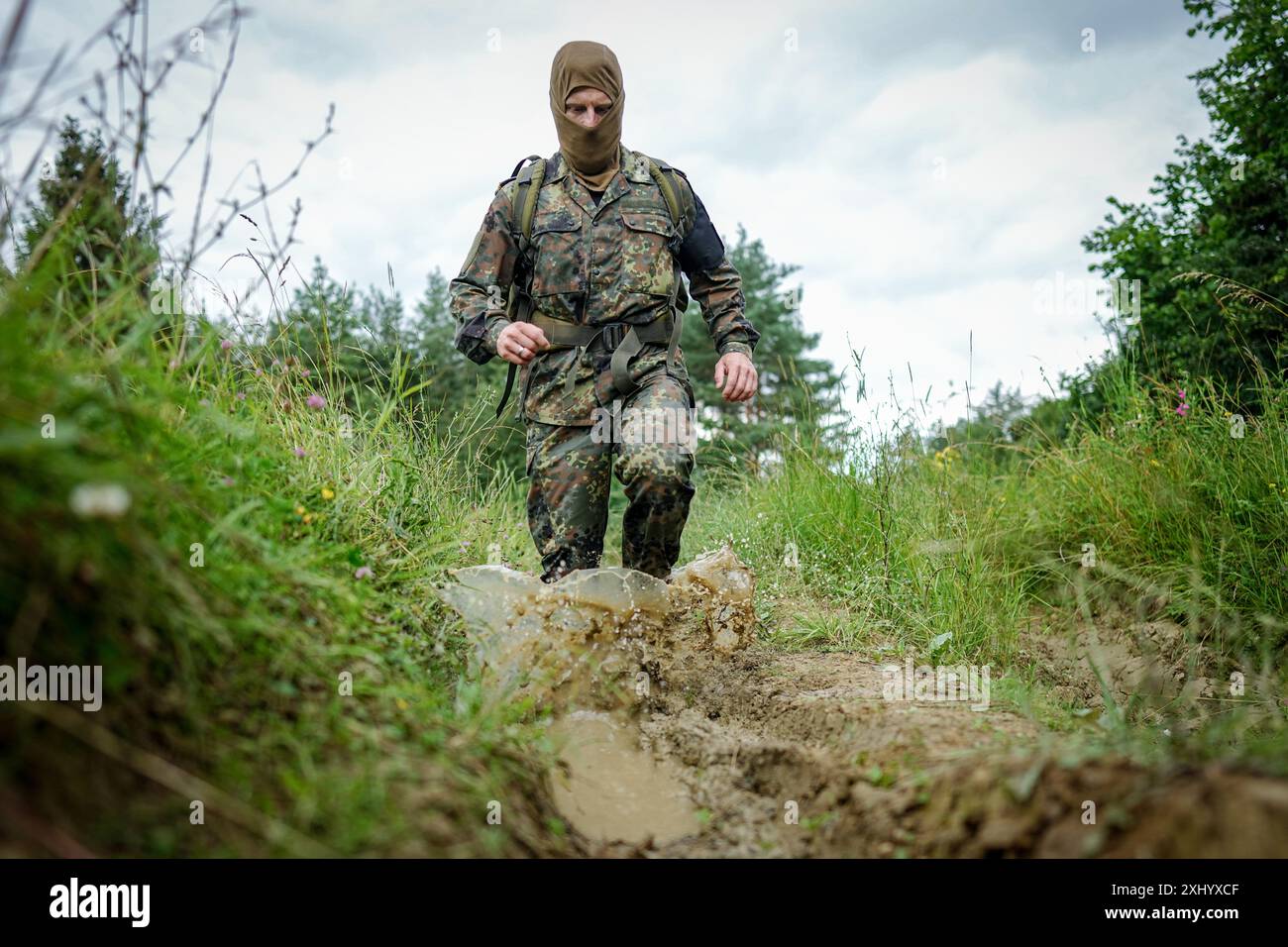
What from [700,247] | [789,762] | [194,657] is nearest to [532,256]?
[700,247]

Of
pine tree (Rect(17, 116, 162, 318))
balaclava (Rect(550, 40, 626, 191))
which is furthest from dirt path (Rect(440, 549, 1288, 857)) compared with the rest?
balaclava (Rect(550, 40, 626, 191))

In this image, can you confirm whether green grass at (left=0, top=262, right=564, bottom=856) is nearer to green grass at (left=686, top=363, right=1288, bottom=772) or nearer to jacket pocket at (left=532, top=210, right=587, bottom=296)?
jacket pocket at (left=532, top=210, right=587, bottom=296)

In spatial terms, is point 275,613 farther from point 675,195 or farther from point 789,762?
point 675,195

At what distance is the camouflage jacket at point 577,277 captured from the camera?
349 cm

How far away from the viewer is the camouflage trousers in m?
3.29

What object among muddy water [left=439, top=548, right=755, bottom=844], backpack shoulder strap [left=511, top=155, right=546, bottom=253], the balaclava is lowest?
muddy water [left=439, top=548, right=755, bottom=844]

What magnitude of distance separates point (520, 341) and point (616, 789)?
175cm

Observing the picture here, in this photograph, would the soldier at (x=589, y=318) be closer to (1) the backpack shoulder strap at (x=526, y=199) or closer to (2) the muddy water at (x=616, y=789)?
(1) the backpack shoulder strap at (x=526, y=199)

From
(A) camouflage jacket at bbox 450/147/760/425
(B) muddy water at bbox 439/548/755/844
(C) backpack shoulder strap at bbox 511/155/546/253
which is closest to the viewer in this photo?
(B) muddy water at bbox 439/548/755/844

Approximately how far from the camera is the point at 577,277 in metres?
3.52

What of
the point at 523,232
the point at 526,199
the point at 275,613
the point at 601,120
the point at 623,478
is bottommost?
the point at 275,613

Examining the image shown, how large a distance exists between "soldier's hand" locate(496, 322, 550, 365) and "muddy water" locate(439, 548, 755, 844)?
0.85 m

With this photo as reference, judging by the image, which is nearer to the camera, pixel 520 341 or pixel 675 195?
pixel 520 341
